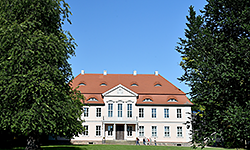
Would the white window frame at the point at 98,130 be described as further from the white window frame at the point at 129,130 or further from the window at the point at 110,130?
the white window frame at the point at 129,130

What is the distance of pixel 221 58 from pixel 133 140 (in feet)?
107

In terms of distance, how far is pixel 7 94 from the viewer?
→ 14.2 m

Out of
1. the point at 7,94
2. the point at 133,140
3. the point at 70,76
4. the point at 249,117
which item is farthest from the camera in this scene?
the point at 133,140

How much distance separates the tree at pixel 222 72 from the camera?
8914mm

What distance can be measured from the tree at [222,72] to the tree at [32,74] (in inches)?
338

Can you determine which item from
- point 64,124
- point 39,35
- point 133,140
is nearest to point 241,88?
point 64,124

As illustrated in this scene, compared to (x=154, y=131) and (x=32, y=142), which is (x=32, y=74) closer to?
(x=32, y=142)

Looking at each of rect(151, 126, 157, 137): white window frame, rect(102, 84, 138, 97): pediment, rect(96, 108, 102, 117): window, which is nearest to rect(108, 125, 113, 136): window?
rect(96, 108, 102, 117): window

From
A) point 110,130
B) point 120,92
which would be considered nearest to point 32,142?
point 110,130

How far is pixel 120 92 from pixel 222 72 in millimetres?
32973

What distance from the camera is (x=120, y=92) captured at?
4184 cm

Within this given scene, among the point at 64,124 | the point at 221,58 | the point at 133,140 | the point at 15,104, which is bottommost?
the point at 133,140

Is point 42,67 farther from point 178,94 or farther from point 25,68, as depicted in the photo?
point 178,94

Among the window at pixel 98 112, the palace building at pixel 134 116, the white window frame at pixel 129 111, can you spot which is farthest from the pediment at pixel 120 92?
the window at pixel 98 112
